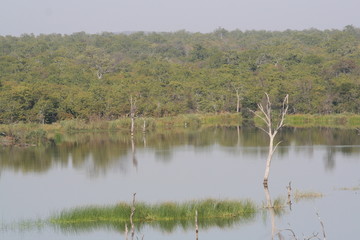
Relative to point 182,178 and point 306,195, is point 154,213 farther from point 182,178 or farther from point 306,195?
point 182,178

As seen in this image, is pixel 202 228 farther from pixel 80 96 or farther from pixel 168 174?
pixel 80 96

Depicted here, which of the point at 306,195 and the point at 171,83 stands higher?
the point at 171,83

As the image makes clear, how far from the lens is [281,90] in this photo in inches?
2512

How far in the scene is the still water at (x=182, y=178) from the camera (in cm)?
1983

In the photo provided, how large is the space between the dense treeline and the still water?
9.72 metres

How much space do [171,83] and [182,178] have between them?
40115 mm

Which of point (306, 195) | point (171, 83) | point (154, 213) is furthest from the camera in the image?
point (171, 83)

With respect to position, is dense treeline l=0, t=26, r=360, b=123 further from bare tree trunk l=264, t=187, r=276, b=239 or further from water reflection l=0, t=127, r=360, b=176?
bare tree trunk l=264, t=187, r=276, b=239

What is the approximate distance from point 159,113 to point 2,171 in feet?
94.5

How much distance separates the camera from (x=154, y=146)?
42250mm

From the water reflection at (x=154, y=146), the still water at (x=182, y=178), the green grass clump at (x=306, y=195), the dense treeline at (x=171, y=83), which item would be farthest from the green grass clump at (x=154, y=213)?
the dense treeline at (x=171, y=83)

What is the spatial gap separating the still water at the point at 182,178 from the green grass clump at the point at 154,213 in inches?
22.7

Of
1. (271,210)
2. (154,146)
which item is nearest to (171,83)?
(154,146)

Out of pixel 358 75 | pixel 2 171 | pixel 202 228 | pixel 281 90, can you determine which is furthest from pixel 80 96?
pixel 202 228
